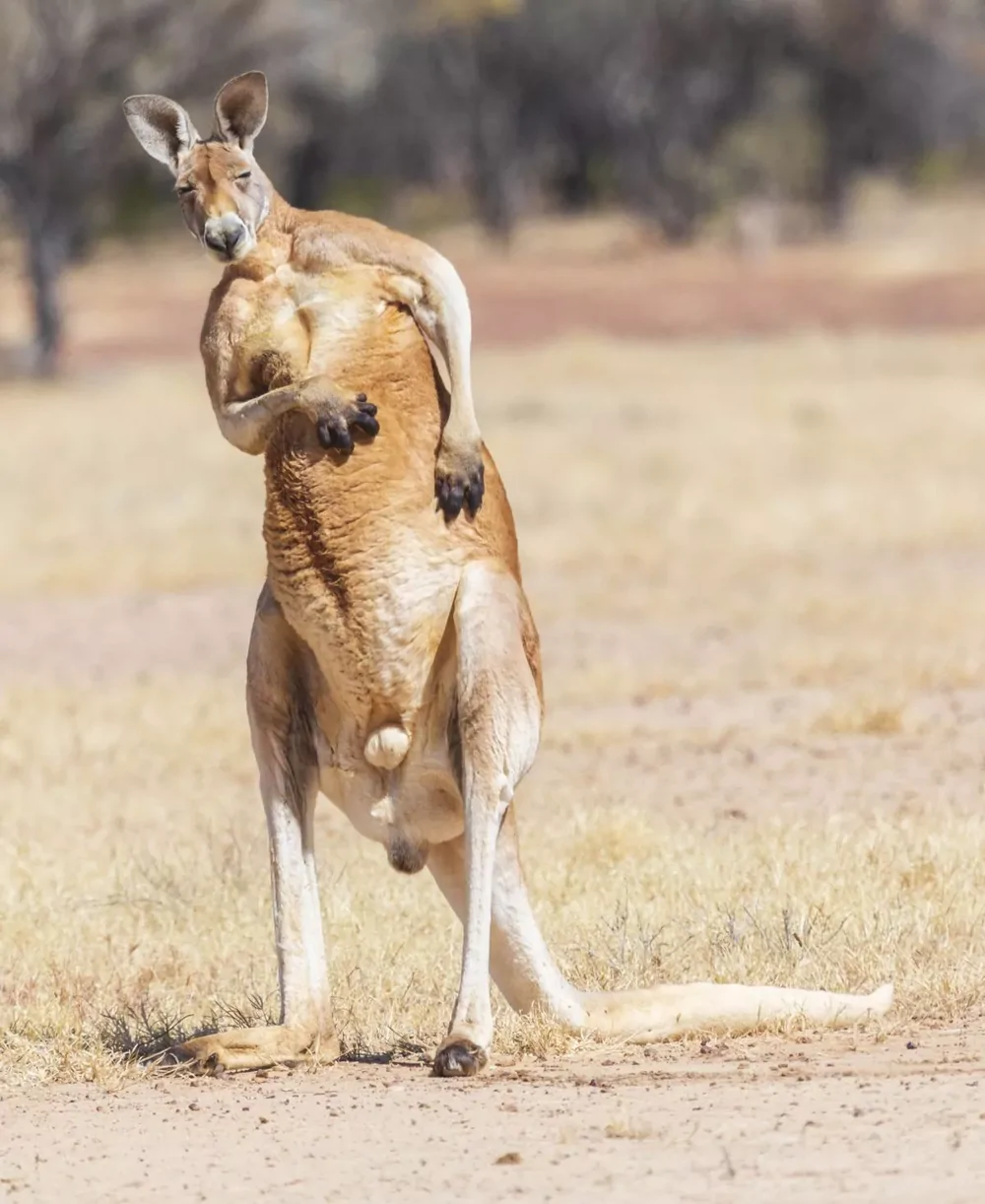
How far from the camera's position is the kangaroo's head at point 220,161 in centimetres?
488

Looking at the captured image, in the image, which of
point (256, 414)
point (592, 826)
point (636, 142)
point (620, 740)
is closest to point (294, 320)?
point (256, 414)

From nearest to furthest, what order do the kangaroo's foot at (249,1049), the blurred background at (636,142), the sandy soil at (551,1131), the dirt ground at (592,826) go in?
the sandy soil at (551,1131), the dirt ground at (592,826), the kangaroo's foot at (249,1049), the blurred background at (636,142)

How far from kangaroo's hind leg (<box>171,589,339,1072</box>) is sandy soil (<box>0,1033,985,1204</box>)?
70 millimetres

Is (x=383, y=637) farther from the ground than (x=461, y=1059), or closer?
farther from the ground

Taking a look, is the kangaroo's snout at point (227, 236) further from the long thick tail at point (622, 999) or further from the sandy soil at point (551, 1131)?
the sandy soil at point (551, 1131)

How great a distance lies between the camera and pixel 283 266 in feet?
16.6

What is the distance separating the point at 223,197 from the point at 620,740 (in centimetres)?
463

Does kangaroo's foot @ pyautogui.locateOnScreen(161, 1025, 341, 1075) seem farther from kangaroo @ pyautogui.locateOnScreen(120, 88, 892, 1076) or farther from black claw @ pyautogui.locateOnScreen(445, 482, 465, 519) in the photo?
black claw @ pyautogui.locateOnScreen(445, 482, 465, 519)

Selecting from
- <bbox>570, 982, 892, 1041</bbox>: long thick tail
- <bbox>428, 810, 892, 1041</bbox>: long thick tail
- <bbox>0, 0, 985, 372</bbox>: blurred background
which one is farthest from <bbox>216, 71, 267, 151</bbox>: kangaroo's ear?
<bbox>0, 0, 985, 372</bbox>: blurred background

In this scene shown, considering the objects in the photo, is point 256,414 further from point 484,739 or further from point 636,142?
point 636,142

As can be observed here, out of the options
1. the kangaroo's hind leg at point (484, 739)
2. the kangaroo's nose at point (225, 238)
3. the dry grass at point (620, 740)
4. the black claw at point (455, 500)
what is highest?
the kangaroo's nose at point (225, 238)

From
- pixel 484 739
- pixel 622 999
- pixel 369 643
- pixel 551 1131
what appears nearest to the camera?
pixel 551 1131

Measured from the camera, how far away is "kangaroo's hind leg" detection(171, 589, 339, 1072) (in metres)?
4.83

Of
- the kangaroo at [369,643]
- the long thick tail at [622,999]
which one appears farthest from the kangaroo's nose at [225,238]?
the long thick tail at [622,999]
